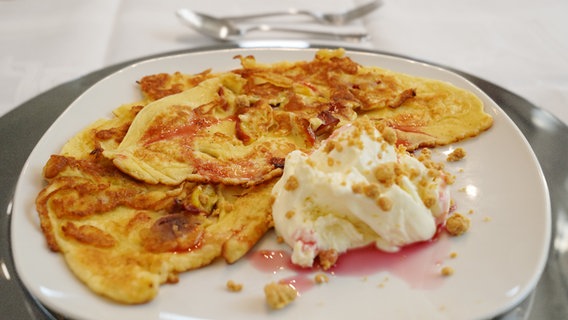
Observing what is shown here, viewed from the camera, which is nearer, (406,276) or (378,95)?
(406,276)

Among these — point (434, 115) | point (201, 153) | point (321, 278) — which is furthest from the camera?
point (434, 115)

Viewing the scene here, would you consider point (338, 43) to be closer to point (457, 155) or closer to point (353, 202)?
point (457, 155)

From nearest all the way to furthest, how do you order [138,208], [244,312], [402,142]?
[244,312]
[138,208]
[402,142]

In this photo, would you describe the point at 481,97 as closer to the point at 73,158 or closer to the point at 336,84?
the point at 336,84

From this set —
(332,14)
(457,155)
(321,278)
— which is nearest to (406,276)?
(321,278)

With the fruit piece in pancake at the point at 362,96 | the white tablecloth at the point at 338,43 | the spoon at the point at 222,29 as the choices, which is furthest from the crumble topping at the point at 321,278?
the spoon at the point at 222,29

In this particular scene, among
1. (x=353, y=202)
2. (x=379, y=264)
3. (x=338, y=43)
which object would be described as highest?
(x=353, y=202)

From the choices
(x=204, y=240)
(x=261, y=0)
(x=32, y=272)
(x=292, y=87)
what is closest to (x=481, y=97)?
(x=292, y=87)
